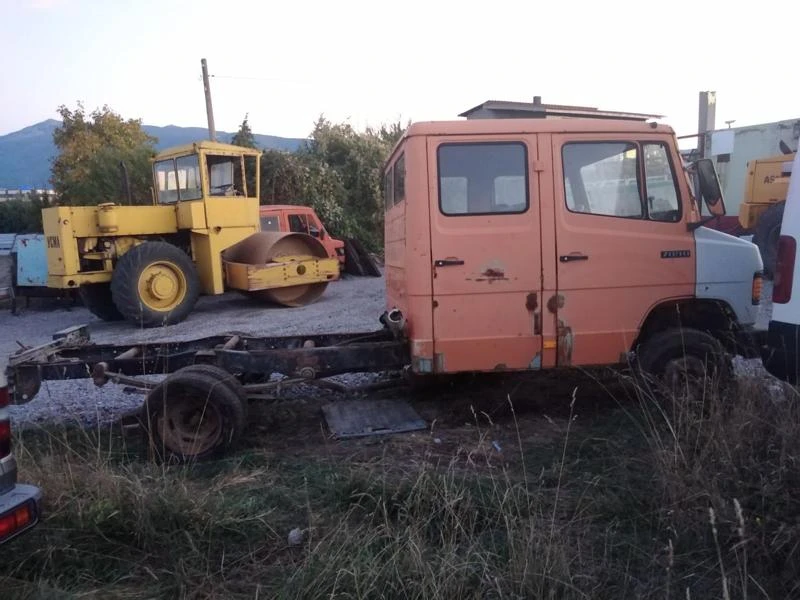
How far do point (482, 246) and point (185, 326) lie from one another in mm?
8153

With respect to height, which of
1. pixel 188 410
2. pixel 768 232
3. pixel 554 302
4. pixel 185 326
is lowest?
pixel 185 326

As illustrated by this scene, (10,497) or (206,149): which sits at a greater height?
(206,149)

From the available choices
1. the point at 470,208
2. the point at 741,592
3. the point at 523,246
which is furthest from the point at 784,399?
the point at 470,208

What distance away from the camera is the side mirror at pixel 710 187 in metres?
5.35

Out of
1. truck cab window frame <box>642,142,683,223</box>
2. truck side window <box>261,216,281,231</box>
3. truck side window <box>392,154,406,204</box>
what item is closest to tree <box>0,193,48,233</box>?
truck side window <box>261,216,281,231</box>

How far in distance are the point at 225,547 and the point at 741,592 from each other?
2406mm

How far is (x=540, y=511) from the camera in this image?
368cm

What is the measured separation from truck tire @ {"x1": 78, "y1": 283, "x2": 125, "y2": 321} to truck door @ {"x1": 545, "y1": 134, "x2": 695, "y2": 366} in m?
9.62

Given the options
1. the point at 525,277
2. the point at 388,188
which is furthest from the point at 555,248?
the point at 388,188

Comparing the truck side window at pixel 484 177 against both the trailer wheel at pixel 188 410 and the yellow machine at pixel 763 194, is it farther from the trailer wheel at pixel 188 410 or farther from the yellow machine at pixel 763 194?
the yellow machine at pixel 763 194

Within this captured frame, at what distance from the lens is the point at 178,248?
12.6 meters

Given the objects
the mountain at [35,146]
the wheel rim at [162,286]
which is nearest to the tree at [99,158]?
the wheel rim at [162,286]

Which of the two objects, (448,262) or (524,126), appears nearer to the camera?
(448,262)

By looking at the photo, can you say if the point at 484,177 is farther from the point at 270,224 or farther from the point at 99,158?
the point at 99,158
